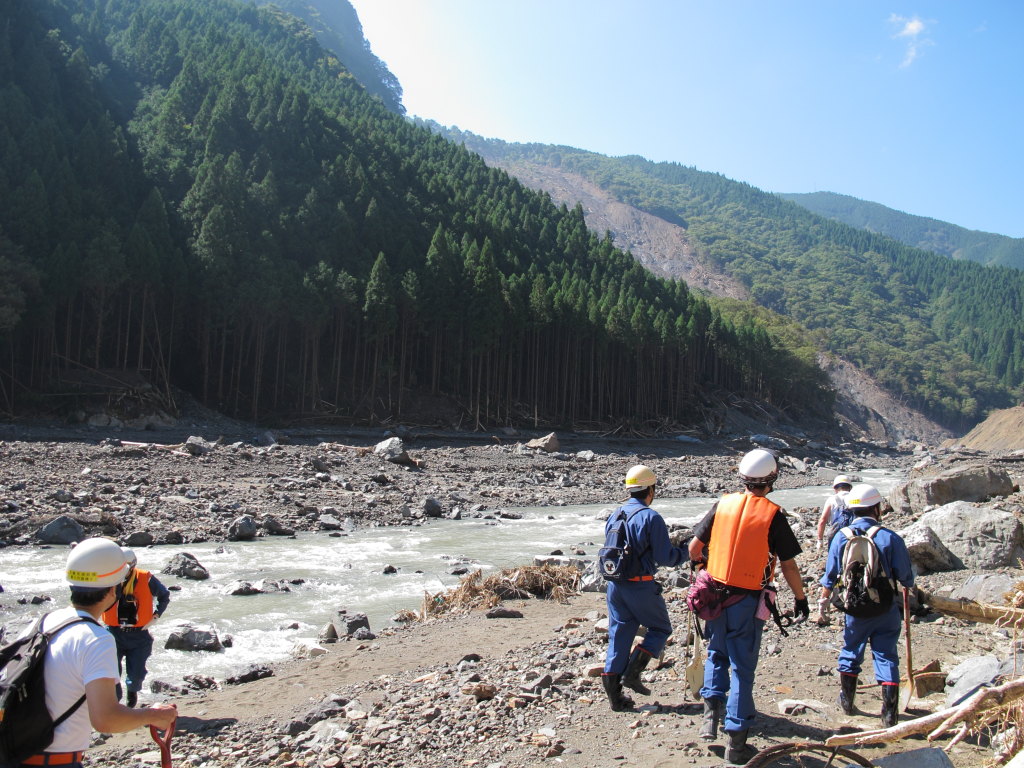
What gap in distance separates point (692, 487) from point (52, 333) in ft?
107

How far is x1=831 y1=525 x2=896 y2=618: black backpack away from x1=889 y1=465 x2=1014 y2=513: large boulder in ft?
35.0

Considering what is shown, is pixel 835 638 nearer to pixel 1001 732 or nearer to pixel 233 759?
pixel 1001 732

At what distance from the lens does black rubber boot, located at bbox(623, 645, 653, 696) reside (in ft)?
18.8

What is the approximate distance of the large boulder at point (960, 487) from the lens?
1455 centimetres

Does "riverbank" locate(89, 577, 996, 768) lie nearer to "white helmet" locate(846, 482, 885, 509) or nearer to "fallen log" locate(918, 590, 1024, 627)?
"fallen log" locate(918, 590, 1024, 627)

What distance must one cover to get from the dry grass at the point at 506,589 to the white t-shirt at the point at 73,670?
7005 mm

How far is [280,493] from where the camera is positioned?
782 inches

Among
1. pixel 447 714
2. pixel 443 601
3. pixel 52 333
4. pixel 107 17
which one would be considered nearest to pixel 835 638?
pixel 447 714

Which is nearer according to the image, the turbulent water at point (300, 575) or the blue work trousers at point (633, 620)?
the blue work trousers at point (633, 620)

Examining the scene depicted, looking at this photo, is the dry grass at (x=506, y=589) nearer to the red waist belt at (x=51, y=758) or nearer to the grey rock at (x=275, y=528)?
the grey rock at (x=275, y=528)

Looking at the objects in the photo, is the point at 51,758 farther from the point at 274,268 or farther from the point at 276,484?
the point at 274,268

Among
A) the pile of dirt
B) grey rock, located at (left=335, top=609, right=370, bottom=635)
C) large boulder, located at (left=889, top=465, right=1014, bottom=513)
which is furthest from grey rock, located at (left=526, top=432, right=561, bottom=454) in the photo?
the pile of dirt

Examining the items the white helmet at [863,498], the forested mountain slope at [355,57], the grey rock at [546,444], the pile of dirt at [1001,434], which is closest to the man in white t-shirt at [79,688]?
the white helmet at [863,498]

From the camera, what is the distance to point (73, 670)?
298 cm
